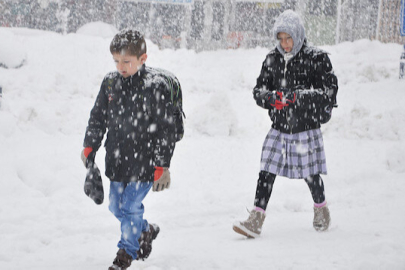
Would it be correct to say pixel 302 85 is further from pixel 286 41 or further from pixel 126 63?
pixel 126 63

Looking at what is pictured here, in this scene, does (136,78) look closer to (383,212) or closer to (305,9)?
(383,212)

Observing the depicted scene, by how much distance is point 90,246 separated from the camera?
12.9ft

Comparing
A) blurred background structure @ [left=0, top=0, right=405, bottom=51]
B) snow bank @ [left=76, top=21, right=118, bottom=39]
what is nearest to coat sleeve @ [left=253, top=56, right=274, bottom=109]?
snow bank @ [left=76, top=21, right=118, bottom=39]

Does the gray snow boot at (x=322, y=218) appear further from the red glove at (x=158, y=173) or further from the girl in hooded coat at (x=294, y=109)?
the red glove at (x=158, y=173)

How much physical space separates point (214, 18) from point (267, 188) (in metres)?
20.4

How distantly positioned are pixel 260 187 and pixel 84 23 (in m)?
21.8

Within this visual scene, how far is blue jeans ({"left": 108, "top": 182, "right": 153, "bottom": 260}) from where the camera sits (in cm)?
328

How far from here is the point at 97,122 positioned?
3459 mm

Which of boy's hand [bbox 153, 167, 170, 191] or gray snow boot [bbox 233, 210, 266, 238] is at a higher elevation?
boy's hand [bbox 153, 167, 170, 191]

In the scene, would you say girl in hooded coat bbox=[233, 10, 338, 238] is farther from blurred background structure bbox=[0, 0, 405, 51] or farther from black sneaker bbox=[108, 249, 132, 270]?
blurred background structure bbox=[0, 0, 405, 51]

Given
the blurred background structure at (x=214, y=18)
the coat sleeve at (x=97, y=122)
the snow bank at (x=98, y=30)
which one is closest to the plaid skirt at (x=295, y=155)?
the coat sleeve at (x=97, y=122)

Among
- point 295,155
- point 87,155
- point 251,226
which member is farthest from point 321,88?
point 87,155

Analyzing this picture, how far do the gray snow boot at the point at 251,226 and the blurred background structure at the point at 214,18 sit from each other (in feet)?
64.9

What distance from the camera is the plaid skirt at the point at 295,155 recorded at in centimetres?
408
